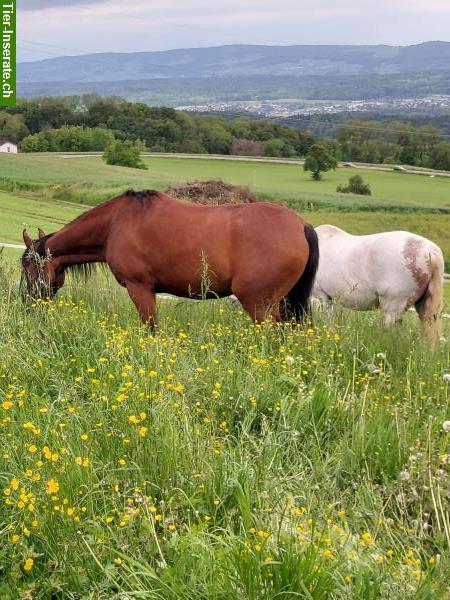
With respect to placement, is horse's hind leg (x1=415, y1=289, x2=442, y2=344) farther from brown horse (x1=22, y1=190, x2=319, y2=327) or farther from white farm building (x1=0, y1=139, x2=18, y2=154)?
white farm building (x1=0, y1=139, x2=18, y2=154)

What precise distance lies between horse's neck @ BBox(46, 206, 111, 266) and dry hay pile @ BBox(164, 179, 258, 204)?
8.98 m

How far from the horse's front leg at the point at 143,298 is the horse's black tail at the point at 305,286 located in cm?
138

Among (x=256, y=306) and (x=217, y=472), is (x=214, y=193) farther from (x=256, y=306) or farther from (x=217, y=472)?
(x=217, y=472)

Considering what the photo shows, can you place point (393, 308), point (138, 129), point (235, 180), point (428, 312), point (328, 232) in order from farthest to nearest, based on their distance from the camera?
point (138, 129), point (235, 180), point (328, 232), point (393, 308), point (428, 312)

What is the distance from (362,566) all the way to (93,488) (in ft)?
4.32

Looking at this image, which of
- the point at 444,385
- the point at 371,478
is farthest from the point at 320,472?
the point at 444,385

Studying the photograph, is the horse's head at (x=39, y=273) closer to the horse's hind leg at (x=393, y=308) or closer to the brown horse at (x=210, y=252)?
the brown horse at (x=210, y=252)

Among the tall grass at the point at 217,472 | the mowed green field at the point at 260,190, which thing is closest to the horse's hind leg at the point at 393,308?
the tall grass at the point at 217,472

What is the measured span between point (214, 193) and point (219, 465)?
14.5m

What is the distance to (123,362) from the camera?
17.4 ft

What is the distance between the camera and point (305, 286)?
7.83 m

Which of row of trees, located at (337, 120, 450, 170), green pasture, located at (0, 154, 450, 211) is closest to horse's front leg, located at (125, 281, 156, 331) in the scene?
green pasture, located at (0, 154, 450, 211)

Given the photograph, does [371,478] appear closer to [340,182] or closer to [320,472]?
[320,472]

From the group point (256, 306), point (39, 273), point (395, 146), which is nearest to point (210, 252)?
point (256, 306)
